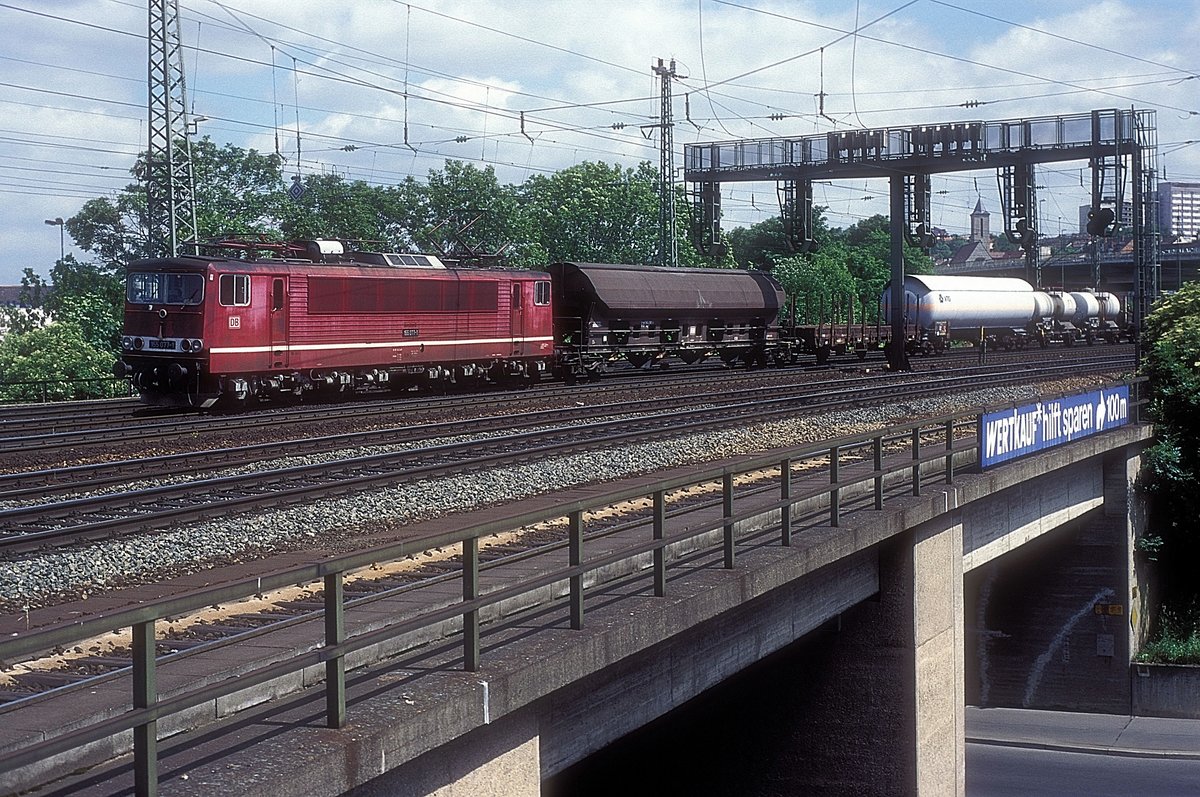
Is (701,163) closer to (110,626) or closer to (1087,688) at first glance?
(1087,688)

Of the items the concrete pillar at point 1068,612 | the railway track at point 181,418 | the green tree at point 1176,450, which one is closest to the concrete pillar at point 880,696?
the railway track at point 181,418

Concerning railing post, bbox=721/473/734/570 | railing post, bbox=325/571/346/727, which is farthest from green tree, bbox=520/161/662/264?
railing post, bbox=325/571/346/727

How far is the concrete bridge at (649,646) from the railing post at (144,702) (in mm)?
37

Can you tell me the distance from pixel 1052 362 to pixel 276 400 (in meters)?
26.3

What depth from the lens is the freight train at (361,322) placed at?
89.8 feet

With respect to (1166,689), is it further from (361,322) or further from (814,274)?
(814,274)

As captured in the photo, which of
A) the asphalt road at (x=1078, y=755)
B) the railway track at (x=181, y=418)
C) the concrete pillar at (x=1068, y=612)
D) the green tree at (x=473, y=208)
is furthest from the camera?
the green tree at (x=473, y=208)

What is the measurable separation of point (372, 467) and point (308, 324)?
12496 mm

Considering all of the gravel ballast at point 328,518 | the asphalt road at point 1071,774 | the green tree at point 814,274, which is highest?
the green tree at point 814,274

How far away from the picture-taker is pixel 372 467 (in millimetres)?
17234

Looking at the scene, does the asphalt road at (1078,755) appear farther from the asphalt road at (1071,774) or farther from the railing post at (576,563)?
the railing post at (576,563)

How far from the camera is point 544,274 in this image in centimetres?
3678

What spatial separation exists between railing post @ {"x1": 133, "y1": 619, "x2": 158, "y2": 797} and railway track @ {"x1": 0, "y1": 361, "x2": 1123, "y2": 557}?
744 cm

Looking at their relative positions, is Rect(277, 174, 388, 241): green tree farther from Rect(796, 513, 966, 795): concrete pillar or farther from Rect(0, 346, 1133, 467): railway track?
Rect(796, 513, 966, 795): concrete pillar
